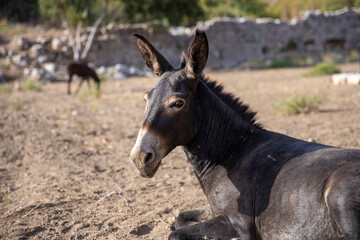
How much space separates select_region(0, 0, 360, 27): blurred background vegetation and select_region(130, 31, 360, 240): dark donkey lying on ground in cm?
1945

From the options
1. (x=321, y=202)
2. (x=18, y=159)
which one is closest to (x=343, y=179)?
(x=321, y=202)

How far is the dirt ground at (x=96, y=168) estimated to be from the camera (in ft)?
13.3

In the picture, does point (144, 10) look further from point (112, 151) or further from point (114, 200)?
point (114, 200)

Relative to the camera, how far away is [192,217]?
143 inches

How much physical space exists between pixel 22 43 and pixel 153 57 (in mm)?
22048

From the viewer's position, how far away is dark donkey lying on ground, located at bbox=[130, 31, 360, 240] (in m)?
2.67

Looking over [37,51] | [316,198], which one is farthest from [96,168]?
[37,51]

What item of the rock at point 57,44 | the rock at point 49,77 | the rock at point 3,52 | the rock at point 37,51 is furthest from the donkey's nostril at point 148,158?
the rock at point 57,44

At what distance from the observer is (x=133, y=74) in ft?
72.5

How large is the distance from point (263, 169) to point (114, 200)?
224cm

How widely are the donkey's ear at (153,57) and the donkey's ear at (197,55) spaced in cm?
35

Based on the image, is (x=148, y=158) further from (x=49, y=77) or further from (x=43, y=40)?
(x=43, y=40)

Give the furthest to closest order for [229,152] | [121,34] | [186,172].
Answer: [121,34], [186,172], [229,152]

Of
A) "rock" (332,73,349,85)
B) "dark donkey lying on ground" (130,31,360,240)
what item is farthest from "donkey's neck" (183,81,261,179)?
"rock" (332,73,349,85)
